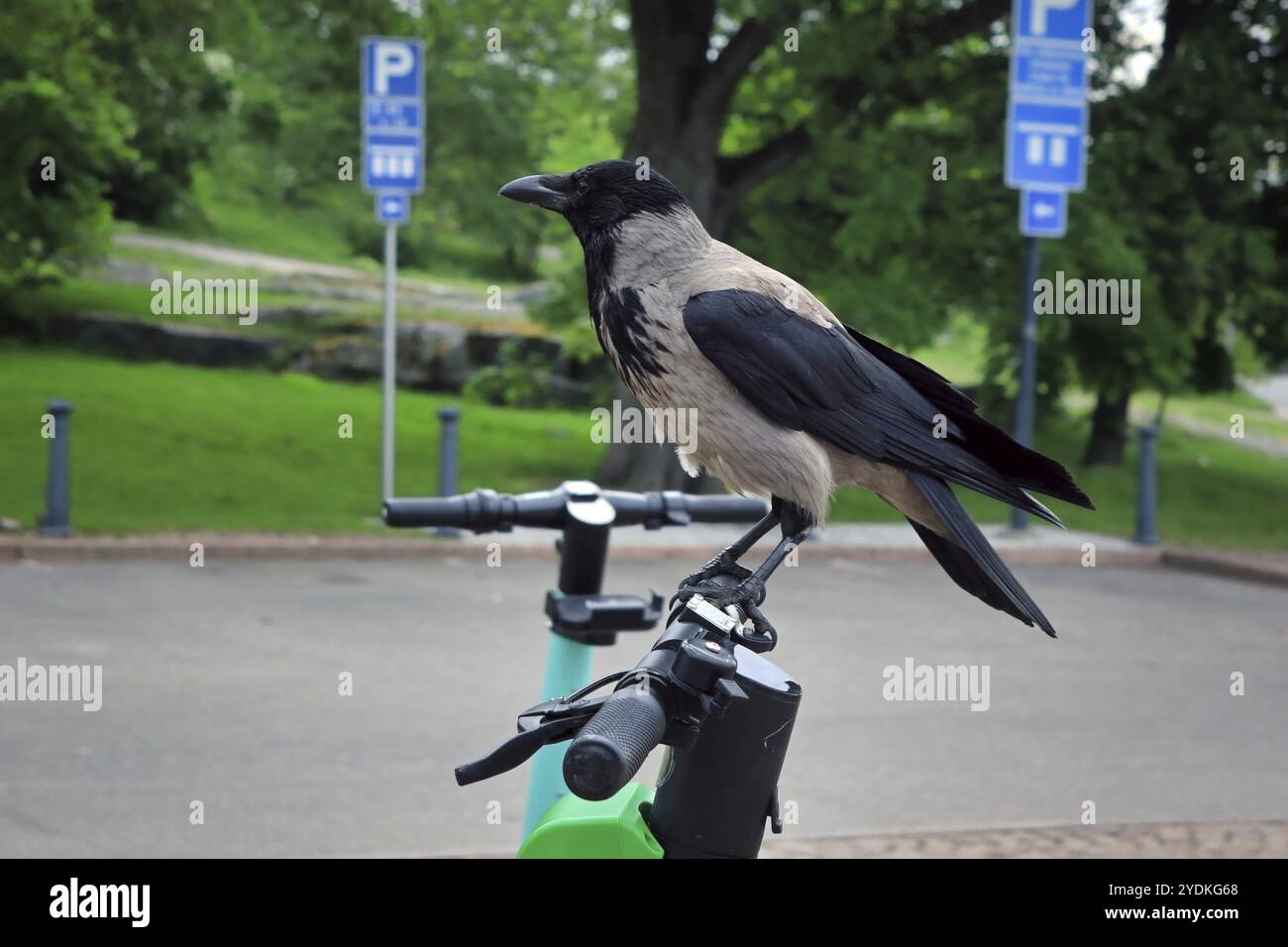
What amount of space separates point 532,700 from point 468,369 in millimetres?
17827

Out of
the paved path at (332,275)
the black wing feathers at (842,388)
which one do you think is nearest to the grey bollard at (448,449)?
Answer: the black wing feathers at (842,388)

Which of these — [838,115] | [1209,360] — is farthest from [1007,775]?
[1209,360]

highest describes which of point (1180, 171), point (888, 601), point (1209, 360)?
point (1180, 171)

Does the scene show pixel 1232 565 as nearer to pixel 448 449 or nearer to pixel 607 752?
pixel 448 449

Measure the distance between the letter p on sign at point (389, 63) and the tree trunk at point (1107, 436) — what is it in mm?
12110

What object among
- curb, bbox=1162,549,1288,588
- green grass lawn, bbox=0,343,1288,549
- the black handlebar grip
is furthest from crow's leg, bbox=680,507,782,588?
curb, bbox=1162,549,1288,588

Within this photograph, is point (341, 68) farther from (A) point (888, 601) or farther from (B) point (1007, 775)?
(B) point (1007, 775)

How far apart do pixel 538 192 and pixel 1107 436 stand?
21.2 meters

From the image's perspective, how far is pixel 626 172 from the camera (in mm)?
2273

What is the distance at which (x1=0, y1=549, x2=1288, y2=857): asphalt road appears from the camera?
20.5 feet

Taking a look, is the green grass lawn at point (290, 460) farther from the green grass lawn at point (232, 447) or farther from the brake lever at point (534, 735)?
the brake lever at point (534, 735)

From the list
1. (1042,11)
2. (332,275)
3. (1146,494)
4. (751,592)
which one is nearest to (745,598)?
(751,592)

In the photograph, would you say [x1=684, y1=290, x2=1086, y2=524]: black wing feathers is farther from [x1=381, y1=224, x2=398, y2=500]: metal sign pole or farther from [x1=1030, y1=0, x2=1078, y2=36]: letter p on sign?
[x1=1030, y1=0, x2=1078, y2=36]: letter p on sign

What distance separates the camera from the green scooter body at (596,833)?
7.17 feet
